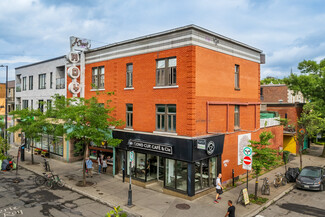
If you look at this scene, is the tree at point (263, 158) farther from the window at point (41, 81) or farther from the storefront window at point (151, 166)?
the window at point (41, 81)

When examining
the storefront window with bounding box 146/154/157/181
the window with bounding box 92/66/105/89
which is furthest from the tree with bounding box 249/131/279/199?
the window with bounding box 92/66/105/89

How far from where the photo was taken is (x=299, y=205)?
15320mm

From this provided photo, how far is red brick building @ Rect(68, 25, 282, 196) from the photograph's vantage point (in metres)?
16.4

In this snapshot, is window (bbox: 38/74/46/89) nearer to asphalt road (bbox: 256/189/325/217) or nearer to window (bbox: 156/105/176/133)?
window (bbox: 156/105/176/133)

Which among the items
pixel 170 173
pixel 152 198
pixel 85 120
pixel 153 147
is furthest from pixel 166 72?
pixel 152 198

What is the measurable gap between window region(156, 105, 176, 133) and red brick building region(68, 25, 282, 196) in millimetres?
72

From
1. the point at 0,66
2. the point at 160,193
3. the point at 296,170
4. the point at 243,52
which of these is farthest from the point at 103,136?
the point at 0,66

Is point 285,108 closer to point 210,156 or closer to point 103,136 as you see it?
point 210,156

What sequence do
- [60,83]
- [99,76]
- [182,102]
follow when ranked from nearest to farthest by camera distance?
[182,102] < [99,76] < [60,83]

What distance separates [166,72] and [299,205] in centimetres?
1238

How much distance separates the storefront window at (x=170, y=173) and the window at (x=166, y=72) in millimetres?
5711

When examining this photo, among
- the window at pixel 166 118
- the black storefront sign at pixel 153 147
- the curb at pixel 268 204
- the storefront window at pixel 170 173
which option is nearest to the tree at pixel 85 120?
the black storefront sign at pixel 153 147

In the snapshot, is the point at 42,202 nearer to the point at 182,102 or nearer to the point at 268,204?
the point at 182,102

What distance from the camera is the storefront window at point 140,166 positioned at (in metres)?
19.3
